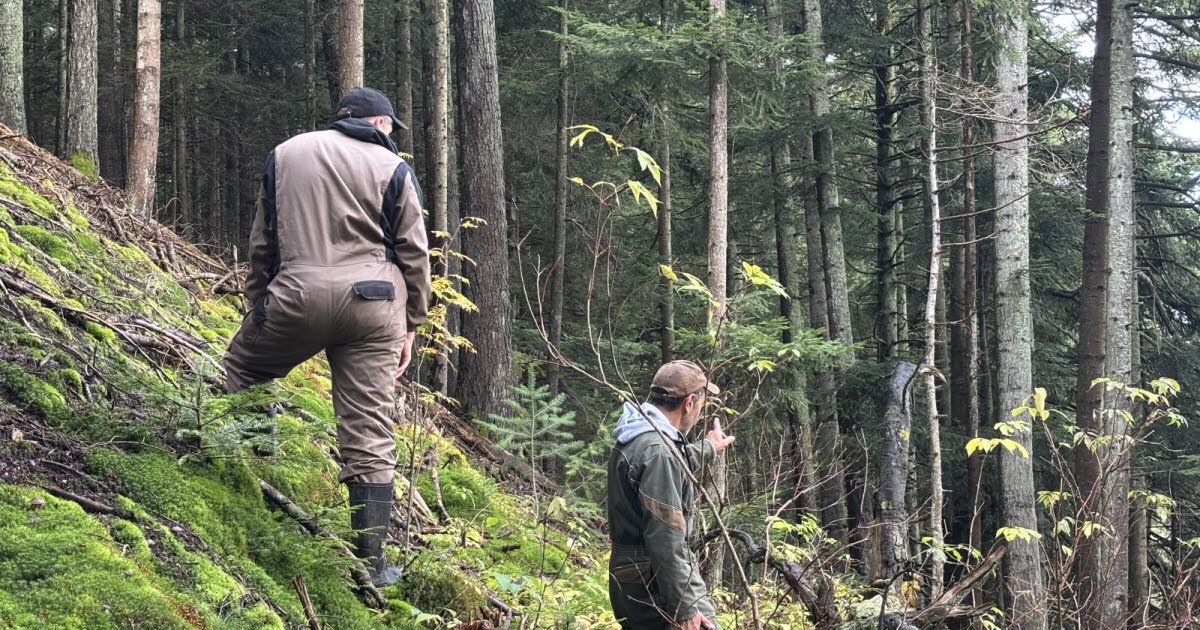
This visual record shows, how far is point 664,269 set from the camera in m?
4.94

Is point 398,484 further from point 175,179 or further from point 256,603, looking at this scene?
point 175,179

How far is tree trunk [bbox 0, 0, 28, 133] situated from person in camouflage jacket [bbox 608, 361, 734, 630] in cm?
874

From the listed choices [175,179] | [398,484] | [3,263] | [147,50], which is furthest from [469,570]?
[175,179]

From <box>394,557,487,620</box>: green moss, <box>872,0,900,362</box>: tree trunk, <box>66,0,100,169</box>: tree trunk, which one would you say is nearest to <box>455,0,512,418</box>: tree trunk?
<box>66,0,100,169</box>: tree trunk

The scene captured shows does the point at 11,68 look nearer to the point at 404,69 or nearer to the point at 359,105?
the point at 404,69

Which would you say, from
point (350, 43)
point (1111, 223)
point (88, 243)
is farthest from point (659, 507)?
point (1111, 223)

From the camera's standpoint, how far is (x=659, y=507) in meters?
3.78

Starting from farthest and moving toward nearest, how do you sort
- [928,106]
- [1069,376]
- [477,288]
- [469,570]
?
1. [1069,376]
2. [928,106]
3. [477,288]
4. [469,570]

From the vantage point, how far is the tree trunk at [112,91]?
17062mm

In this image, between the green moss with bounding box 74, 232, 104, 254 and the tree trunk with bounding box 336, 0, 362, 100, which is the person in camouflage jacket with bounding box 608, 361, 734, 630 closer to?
the green moss with bounding box 74, 232, 104, 254

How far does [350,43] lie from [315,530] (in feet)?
18.1

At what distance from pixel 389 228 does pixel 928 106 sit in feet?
34.7

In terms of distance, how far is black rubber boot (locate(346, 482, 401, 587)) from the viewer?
150 inches

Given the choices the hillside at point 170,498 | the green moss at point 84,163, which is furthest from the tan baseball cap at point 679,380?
the green moss at point 84,163
